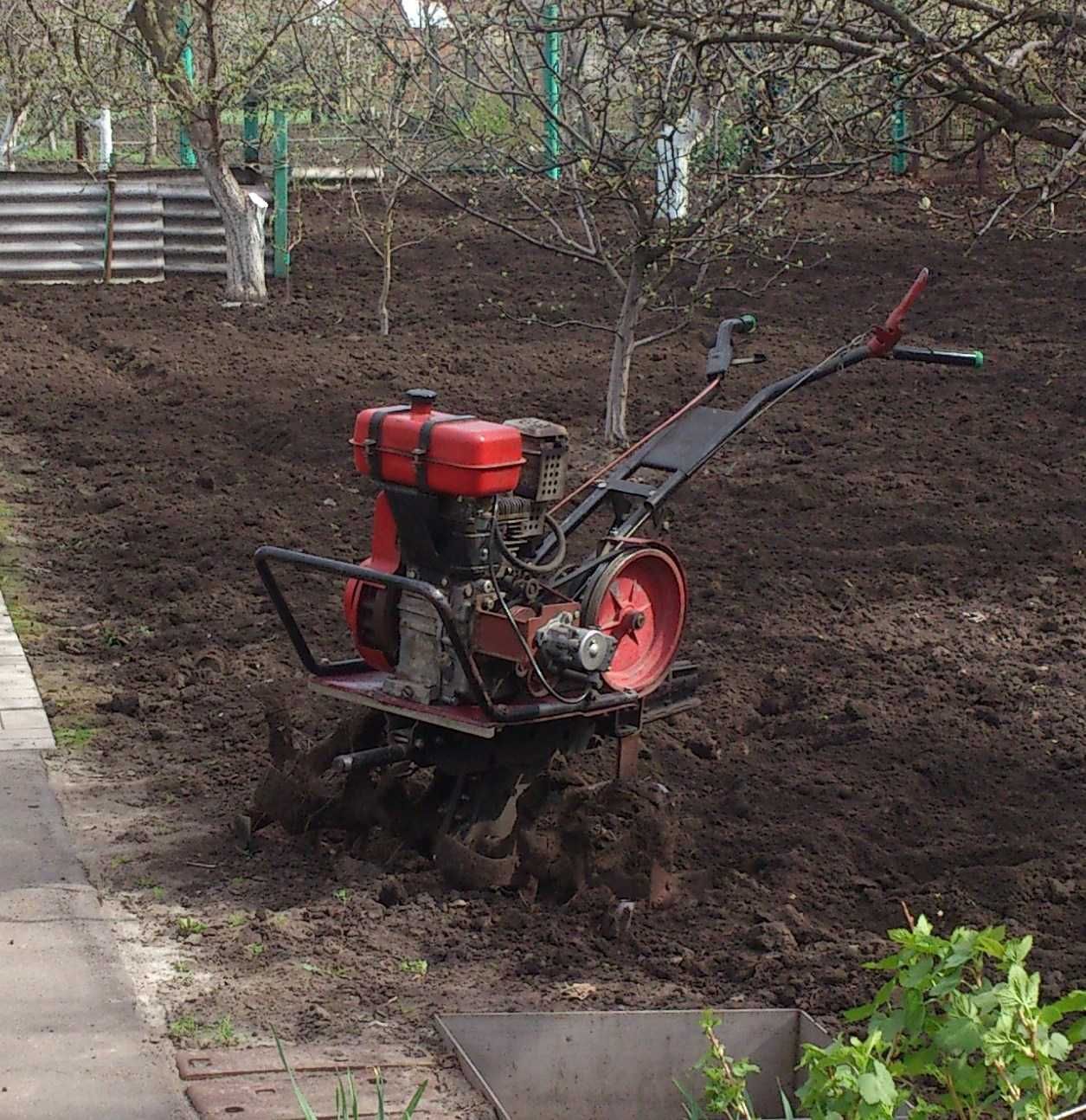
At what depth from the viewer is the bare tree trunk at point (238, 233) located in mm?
14992

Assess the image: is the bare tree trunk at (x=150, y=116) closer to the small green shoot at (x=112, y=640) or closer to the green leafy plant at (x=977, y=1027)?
the small green shoot at (x=112, y=640)

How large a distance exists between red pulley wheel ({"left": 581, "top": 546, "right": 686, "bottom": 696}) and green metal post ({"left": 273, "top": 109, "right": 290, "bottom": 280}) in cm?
1104

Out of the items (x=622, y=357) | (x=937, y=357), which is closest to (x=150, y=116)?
(x=622, y=357)

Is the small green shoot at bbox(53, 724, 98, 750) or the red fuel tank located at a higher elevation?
the red fuel tank

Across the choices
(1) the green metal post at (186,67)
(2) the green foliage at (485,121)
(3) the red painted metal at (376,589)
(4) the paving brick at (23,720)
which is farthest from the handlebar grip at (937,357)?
(1) the green metal post at (186,67)

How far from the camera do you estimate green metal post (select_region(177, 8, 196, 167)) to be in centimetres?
1493

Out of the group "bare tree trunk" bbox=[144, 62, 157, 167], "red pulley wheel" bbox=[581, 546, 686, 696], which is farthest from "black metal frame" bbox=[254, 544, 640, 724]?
"bare tree trunk" bbox=[144, 62, 157, 167]

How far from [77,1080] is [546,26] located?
11.6 ft

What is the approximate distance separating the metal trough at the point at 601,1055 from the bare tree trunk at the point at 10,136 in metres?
16.4

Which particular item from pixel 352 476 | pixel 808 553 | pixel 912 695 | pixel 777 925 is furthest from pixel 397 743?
pixel 352 476

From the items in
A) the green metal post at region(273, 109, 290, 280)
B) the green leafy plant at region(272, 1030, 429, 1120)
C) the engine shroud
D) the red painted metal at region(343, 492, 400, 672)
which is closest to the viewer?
the green leafy plant at region(272, 1030, 429, 1120)

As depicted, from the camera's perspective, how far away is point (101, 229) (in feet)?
54.4

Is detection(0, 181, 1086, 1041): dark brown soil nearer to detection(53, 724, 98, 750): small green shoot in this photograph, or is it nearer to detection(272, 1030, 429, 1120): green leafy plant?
detection(53, 724, 98, 750): small green shoot

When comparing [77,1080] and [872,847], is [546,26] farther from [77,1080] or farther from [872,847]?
[77,1080]
